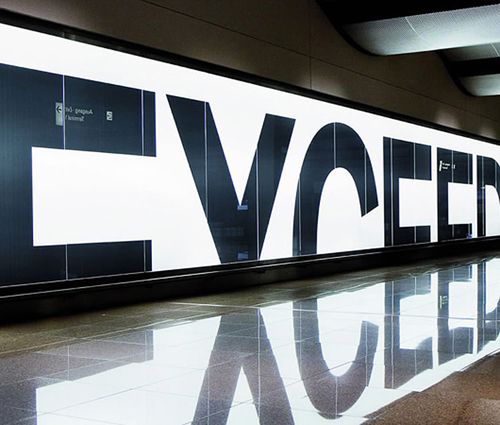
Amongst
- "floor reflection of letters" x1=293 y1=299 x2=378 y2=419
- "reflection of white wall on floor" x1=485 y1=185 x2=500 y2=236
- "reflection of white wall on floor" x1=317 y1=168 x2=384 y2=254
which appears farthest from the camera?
"reflection of white wall on floor" x1=485 y1=185 x2=500 y2=236

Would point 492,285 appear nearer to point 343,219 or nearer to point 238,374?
point 343,219

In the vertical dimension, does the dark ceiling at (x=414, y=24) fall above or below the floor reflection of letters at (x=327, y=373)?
above

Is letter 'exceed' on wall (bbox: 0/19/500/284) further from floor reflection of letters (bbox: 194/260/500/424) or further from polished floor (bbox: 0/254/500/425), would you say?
floor reflection of letters (bbox: 194/260/500/424)

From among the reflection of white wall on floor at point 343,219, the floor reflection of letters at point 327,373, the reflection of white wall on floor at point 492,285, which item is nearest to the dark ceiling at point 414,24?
the reflection of white wall on floor at point 343,219

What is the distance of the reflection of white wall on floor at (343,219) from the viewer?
51.6 feet

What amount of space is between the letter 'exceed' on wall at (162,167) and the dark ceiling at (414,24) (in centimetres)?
162

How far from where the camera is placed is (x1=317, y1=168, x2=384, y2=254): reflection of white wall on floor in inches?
620

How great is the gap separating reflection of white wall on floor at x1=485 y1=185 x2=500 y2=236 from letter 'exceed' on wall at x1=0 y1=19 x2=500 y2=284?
8.95m

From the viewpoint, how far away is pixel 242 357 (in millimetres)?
6656

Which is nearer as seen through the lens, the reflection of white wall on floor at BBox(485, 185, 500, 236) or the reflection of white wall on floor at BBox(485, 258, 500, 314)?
the reflection of white wall on floor at BBox(485, 258, 500, 314)

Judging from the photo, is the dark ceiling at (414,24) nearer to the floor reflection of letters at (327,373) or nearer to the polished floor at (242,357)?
the polished floor at (242,357)

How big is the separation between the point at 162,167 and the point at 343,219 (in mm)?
6159

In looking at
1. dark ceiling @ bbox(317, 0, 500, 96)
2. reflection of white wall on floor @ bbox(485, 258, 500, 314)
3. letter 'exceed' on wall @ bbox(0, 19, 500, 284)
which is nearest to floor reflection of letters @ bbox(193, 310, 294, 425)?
letter 'exceed' on wall @ bbox(0, 19, 500, 284)

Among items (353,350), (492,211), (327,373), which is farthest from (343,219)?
(492,211)
